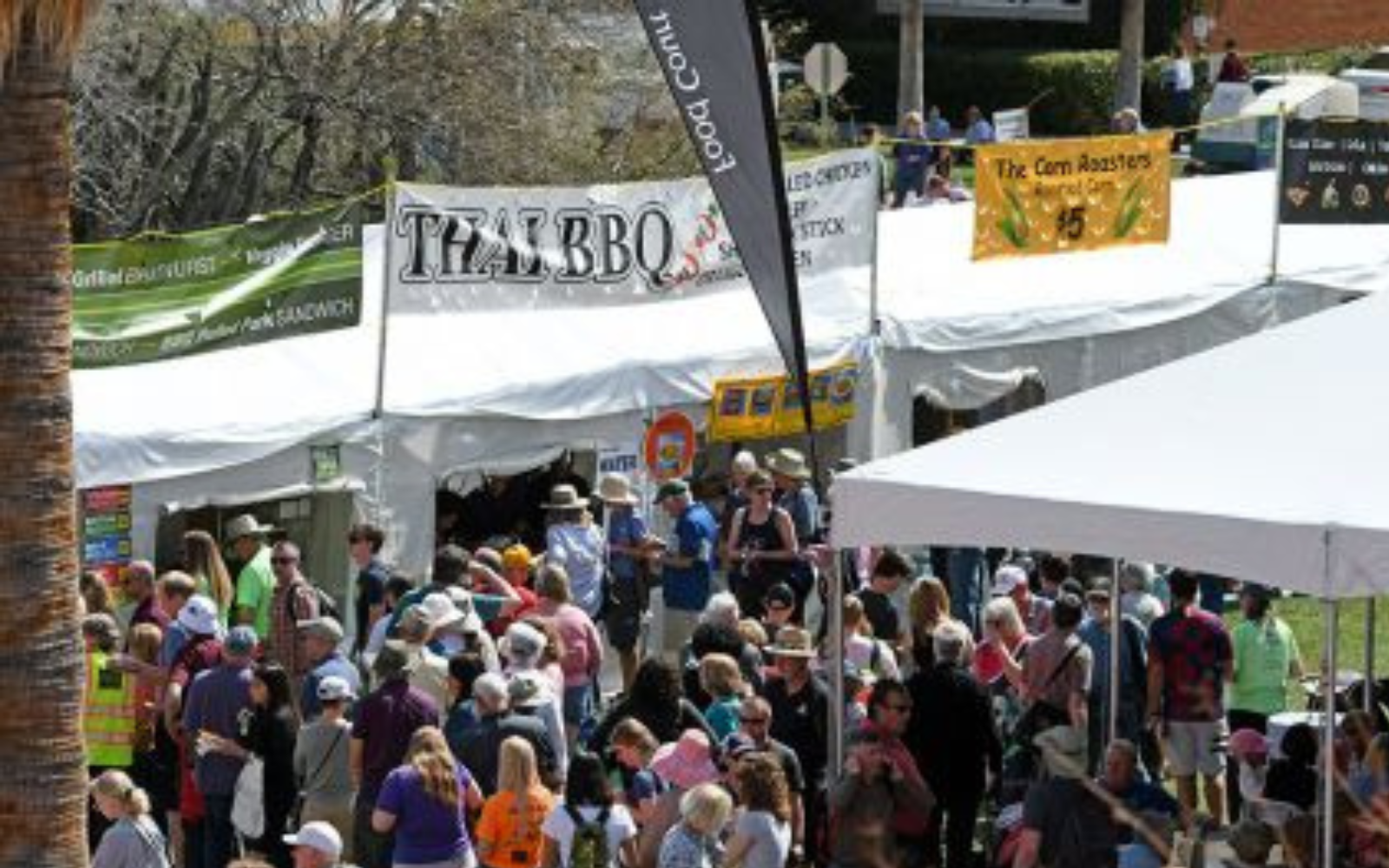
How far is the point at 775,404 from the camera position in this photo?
2109 centimetres

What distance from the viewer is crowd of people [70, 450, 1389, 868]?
42.7 ft

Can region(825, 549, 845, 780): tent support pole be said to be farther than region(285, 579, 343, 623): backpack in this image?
No

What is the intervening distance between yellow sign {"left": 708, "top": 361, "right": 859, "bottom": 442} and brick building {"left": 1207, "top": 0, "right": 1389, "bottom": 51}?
33151mm

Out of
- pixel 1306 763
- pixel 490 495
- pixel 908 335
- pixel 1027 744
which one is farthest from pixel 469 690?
pixel 908 335

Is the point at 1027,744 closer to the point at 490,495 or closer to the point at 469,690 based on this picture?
the point at 469,690

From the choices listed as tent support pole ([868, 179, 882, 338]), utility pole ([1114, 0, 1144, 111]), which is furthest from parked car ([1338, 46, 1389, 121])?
tent support pole ([868, 179, 882, 338])

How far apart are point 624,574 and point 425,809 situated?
20.1 feet

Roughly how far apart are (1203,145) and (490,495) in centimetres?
1920

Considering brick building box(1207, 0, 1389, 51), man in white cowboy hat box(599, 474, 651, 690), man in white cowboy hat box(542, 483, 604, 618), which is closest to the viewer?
man in white cowboy hat box(542, 483, 604, 618)

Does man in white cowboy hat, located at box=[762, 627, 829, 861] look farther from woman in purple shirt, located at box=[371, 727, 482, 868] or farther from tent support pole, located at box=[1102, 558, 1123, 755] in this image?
tent support pole, located at box=[1102, 558, 1123, 755]

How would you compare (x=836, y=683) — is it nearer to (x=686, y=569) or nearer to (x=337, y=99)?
(x=686, y=569)

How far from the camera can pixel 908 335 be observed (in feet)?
71.7

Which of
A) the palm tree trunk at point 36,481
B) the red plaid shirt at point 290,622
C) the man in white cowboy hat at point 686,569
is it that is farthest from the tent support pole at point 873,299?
the palm tree trunk at point 36,481

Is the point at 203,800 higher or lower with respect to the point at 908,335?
lower
